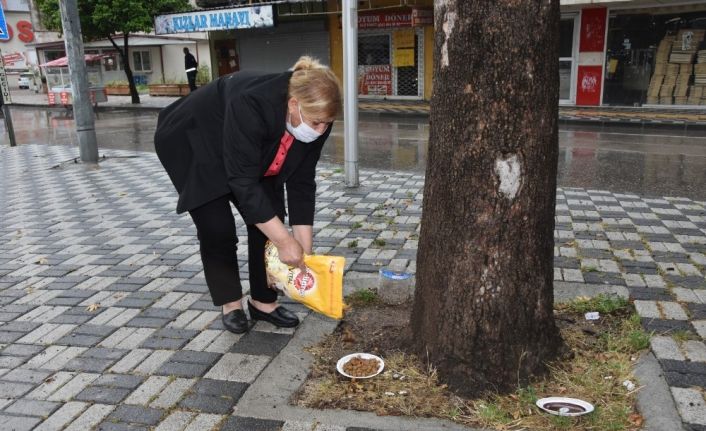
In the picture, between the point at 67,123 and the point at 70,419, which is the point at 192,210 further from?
the point at 67,123

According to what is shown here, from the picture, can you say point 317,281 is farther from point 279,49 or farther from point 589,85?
point 279,49

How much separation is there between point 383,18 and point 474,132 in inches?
762

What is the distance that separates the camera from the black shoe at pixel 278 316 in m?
3.51

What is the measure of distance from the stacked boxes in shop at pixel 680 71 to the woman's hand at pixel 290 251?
1693cm

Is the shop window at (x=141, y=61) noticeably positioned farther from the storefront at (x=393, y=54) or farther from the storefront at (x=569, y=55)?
the storefront at (x=569, y=55)

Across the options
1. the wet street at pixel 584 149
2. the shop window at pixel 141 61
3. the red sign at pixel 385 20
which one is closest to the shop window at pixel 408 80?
the red sign at pixel 385 20

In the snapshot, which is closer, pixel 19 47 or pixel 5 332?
pixel 5 332

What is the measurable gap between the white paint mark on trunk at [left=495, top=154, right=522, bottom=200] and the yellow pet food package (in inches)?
36.2

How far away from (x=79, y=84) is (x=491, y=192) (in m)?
8.48

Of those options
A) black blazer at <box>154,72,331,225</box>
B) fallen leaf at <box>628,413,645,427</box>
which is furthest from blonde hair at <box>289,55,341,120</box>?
fallen leaf at <box>628,413,645,427</box>

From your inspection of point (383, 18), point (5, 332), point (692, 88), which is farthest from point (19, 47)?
point (5, 332)

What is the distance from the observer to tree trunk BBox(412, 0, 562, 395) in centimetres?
254

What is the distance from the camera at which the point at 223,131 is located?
293 centimetres

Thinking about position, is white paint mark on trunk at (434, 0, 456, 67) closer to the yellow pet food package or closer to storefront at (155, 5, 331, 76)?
the yellow pet food package
